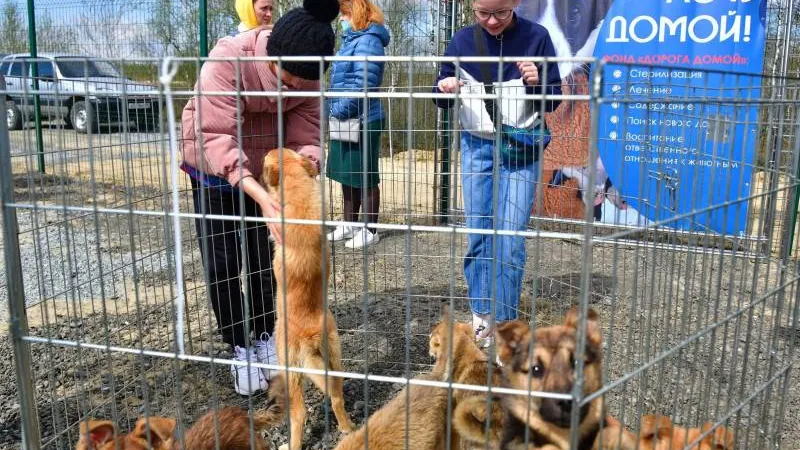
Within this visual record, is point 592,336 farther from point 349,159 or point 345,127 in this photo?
point 349,159

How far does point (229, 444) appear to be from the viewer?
10.4 ft

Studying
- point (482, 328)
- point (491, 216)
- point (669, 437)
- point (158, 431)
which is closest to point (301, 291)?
point (158, 431)

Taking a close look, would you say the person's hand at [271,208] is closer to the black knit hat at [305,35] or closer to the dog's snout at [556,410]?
the black knit hat at [305,35]

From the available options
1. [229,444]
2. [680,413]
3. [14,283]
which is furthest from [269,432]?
[680,413]

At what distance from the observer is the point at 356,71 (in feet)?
20.9

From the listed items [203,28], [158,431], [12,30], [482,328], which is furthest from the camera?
[12,30]

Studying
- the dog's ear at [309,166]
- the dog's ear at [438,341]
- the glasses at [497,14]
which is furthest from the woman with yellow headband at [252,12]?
the dog's ear at [438,341]

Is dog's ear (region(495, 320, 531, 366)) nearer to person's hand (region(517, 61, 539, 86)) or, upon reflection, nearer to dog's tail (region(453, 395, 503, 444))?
dog's tail (region(453, 395, 503, 444))

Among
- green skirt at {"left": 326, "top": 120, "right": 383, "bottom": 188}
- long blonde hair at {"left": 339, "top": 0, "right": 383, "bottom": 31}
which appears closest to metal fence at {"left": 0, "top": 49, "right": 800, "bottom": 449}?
green skirt at {"left": 326, "top": 120, "right": 383, "bottom": 188}

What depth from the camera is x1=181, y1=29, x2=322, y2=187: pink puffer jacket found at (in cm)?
352

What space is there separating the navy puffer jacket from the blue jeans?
1.62 metres

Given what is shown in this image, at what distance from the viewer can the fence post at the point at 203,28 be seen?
8.54 metres

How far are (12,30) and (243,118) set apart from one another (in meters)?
10.0

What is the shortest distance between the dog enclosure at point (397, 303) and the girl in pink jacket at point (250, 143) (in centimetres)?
23
